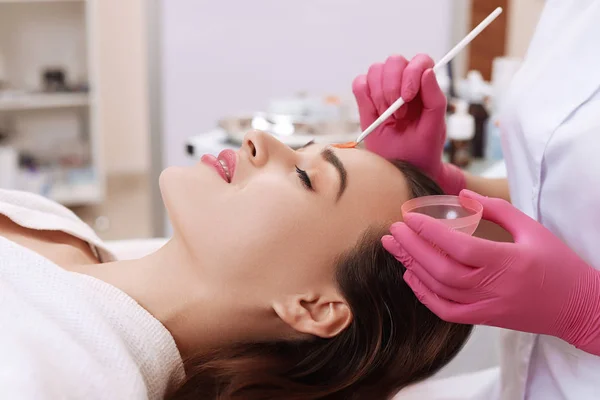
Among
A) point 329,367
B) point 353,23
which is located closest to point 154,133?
point 353,23

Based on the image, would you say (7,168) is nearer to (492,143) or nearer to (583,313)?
(492,143)

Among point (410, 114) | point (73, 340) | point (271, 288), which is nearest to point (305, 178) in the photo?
point (271, 288)

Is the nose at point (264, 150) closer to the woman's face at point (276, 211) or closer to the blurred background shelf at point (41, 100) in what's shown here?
the woman's face at point (276, 211)

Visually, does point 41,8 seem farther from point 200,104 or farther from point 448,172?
point 448,172

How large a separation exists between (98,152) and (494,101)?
6.49ft

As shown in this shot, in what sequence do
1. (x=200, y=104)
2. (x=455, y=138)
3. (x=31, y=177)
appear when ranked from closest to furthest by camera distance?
(x=455, y=138) → (x=200, y=104) → (x=31, y=177)

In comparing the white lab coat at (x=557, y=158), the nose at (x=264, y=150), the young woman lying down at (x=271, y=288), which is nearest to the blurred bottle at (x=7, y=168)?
the young woman lying down at (x=271, y=288)

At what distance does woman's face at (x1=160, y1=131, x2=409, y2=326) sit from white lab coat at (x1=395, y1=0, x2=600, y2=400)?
0.67ft

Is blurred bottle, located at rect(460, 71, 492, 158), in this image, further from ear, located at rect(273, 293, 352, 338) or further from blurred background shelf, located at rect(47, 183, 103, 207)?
blurred background shelf, located at rect(47, 183, 103, 207)

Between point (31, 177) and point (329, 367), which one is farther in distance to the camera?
point (31, 177)

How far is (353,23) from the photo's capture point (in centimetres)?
244

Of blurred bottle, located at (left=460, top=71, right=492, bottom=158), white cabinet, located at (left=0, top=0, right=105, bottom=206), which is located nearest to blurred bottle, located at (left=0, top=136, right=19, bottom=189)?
white cabinet, located at (left=0, top=0, right=105, bottom=206)

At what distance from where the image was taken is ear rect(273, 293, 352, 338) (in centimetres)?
100

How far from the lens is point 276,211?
1020mm
